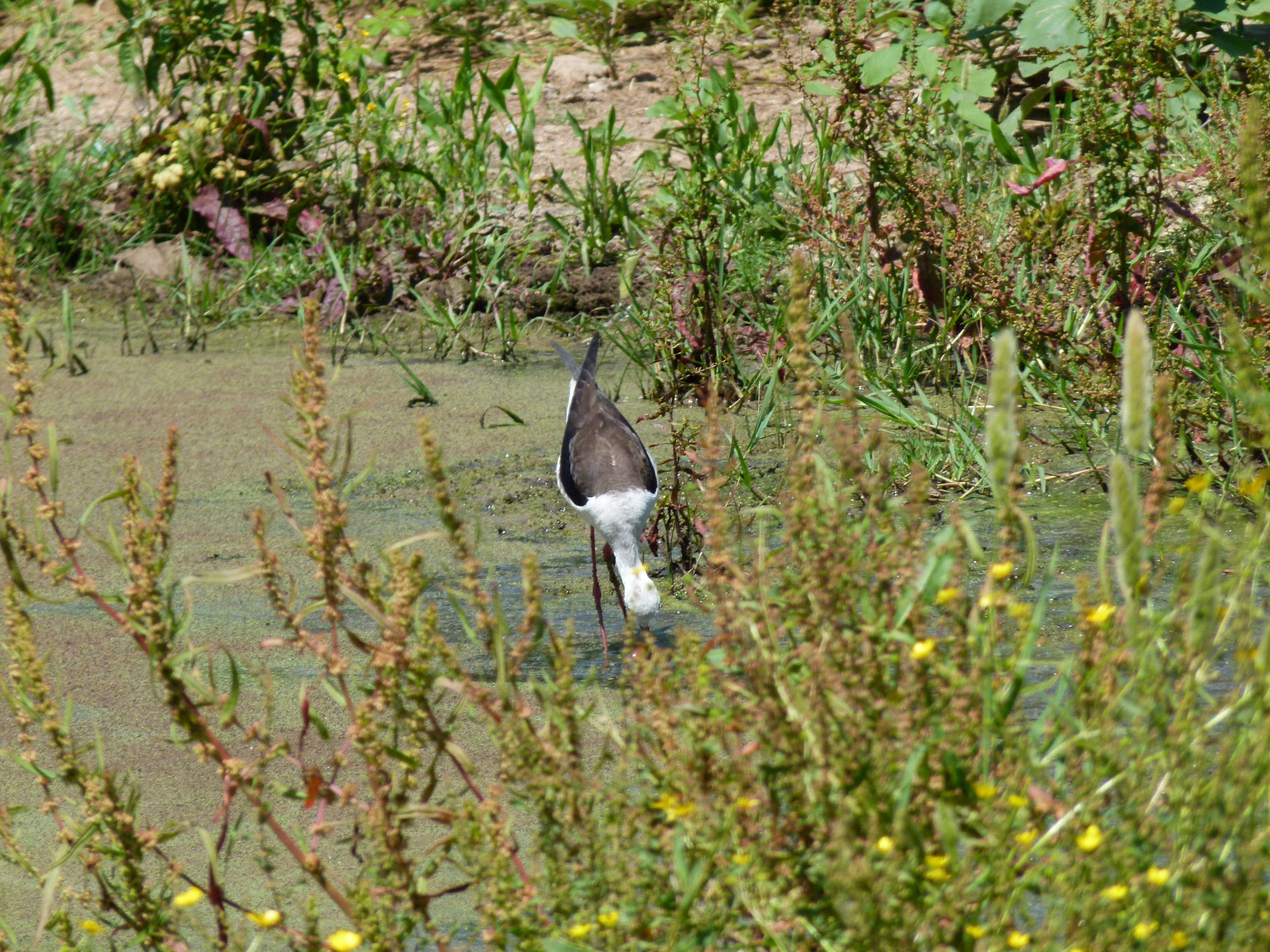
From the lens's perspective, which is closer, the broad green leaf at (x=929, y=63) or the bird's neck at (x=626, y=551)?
the bird's neck at (x=626, y=551)

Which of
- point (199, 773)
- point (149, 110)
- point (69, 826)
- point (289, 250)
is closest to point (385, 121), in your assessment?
point (289, 250)

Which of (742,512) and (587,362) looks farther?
(587,362)

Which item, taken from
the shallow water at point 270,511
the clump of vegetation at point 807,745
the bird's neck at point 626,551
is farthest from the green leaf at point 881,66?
the clump of vegetation at point 807,745

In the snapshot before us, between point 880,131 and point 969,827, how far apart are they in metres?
3.61

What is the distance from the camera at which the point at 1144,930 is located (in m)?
1.48

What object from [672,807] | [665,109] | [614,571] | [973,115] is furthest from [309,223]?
[672,807]

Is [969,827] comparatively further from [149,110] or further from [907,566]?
[149,110]

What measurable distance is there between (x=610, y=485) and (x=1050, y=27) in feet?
8.94

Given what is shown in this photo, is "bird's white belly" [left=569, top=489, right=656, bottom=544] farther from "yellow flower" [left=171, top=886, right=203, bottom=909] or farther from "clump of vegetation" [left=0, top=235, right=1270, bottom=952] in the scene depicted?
"yellow flower" [left=171, top=886, right=203, bottom=909]

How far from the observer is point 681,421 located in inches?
204

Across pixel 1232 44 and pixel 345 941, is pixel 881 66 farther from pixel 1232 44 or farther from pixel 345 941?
pixel 345 941

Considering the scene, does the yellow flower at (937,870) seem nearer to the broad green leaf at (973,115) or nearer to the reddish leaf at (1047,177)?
the reddish leaf at (1047,177)

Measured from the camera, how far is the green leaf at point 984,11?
5.94 m

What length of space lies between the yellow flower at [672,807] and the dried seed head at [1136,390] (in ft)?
1.97
